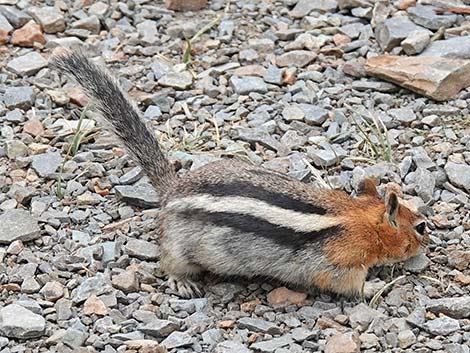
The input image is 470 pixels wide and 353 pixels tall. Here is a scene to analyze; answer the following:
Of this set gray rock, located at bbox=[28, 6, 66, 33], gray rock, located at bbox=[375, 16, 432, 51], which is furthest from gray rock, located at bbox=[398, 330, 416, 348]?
gray rock, located at bbox=[28, 6, 66, 33]

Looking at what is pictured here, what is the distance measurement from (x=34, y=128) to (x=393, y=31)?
2706 millimetres

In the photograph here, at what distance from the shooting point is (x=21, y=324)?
17.6 feet

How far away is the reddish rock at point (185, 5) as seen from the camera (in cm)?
856

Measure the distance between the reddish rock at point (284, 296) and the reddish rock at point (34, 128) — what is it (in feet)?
7.31

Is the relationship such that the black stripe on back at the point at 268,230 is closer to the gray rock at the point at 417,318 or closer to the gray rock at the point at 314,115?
the gray rock at the point at 417,318

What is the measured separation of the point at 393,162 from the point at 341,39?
1614 mm

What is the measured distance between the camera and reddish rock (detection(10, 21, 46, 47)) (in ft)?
26.7

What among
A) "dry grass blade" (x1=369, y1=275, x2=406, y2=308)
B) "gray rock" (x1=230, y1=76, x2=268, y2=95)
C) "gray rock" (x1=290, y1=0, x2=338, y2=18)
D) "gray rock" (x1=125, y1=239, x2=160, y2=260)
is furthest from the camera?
"gray rock" (x1=290, y1=0, x2=338, y2=18)

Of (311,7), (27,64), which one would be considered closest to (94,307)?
(27,64)

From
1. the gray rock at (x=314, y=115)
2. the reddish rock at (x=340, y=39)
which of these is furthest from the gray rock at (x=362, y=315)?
the reddish rock at (x=340, y=39)

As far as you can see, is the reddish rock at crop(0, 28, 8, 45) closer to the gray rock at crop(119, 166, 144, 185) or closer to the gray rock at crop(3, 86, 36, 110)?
the gray rock at crop(3, 86, 36, 110)

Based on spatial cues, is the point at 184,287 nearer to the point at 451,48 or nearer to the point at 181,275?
the point at 181,275

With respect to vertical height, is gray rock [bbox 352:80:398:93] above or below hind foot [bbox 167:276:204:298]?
above

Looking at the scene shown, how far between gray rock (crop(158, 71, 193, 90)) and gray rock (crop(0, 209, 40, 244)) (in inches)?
70.5
